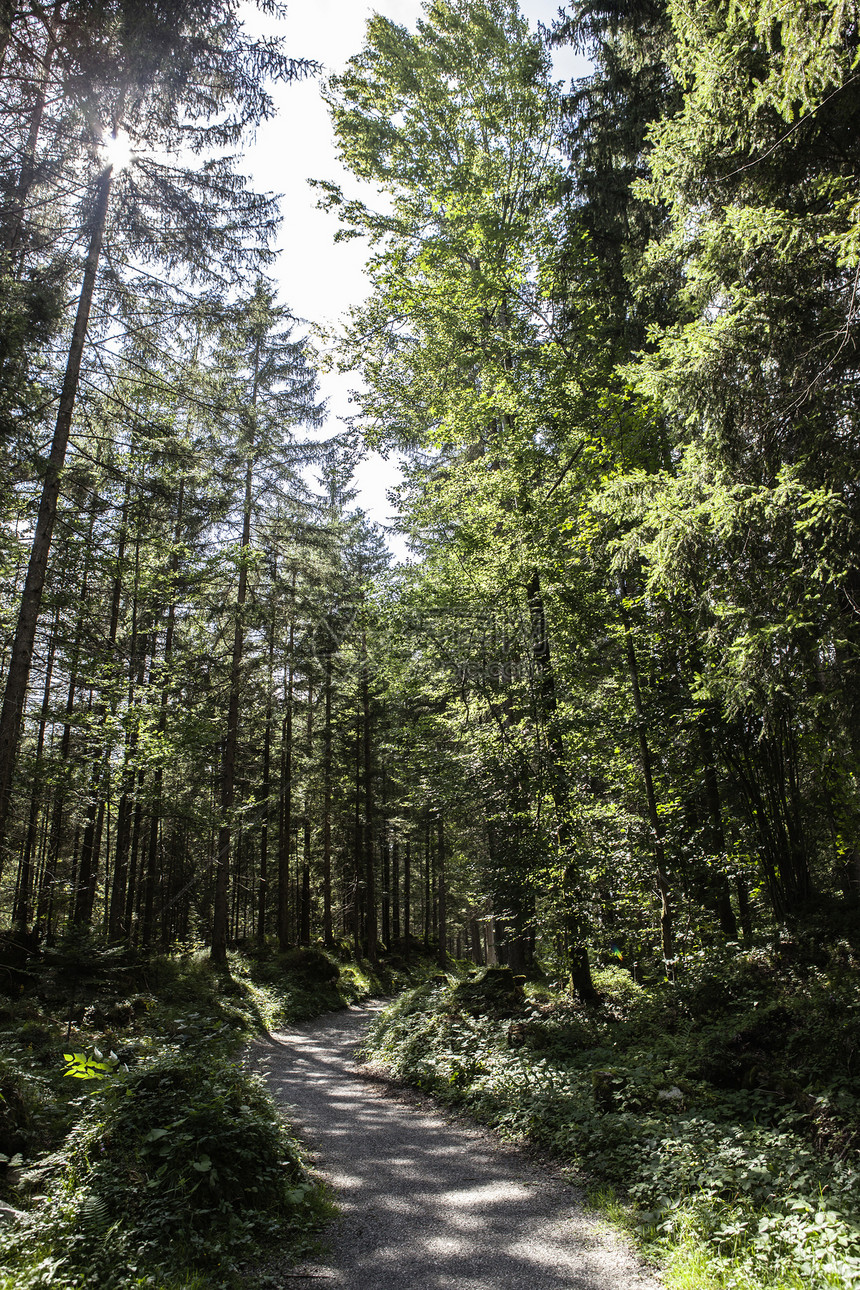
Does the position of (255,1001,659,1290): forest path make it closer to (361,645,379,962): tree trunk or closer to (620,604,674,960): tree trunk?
(620,604,674,960): tree trunk

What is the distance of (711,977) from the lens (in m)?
7.86

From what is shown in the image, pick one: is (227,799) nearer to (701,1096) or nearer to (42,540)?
(42,540)

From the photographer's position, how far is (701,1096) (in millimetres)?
5855

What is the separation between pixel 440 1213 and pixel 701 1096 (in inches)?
103

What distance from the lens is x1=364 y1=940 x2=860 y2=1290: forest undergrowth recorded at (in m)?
3.89

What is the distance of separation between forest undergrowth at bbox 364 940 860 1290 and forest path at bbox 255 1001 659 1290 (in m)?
0.33

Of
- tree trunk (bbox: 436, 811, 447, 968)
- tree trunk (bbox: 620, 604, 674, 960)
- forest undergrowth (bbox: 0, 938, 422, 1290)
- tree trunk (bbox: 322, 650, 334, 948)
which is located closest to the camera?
forest undergrowth (bbox: 0, 938, 422, 1290)

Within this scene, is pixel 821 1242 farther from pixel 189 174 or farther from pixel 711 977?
pixel 189 174

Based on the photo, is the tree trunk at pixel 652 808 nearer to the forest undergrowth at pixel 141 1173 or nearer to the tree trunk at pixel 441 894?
the forest undergrowth at pixel 141 1173

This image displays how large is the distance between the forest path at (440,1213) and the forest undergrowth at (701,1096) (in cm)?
33

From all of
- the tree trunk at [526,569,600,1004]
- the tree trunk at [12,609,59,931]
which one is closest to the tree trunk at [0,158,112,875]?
the tree trunk at [12,609,59,931]

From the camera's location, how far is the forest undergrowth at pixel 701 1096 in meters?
3.89

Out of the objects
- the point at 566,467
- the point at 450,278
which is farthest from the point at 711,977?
the point at 450,278

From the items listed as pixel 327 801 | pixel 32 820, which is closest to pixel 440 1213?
pixel 32 820
